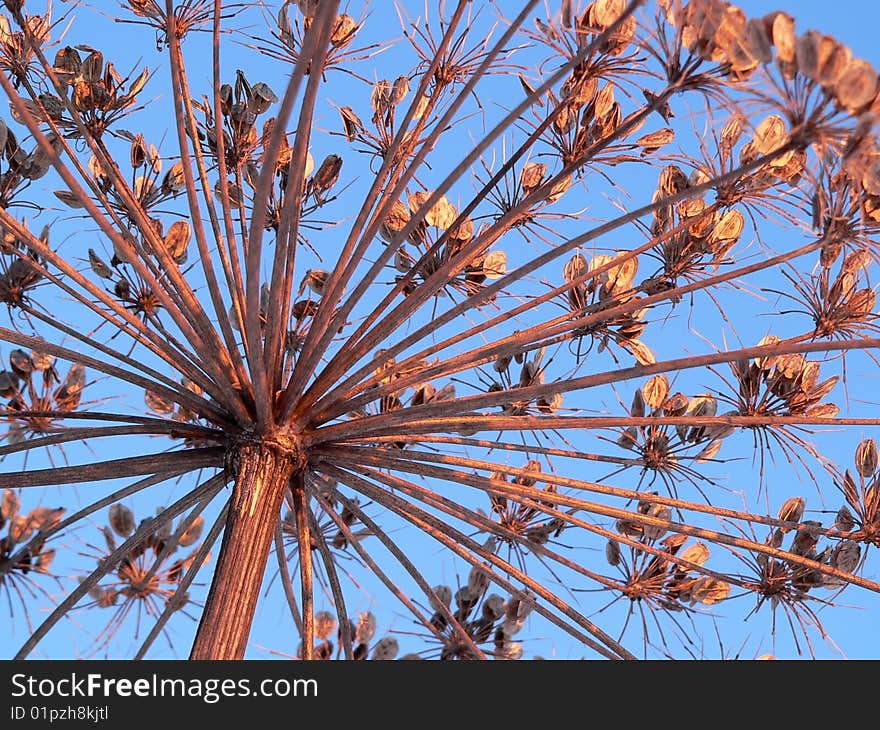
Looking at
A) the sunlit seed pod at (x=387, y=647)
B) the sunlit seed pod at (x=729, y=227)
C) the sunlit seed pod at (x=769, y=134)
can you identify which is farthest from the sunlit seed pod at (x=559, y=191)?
the sunlit seed pod at (x=387, y=647)

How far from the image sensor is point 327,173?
7578 millimetres

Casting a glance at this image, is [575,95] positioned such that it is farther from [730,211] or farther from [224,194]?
[224,194]

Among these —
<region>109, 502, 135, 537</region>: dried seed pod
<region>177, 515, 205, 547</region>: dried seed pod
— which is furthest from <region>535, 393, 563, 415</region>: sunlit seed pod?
<region>109, 502, 135, 537</region>: dried seed pod

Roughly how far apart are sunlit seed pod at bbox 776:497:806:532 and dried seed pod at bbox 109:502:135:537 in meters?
4.18

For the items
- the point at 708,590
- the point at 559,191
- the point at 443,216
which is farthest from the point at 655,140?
the point at 708,590

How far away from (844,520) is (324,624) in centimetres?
380

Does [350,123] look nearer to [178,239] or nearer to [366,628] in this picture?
[178,239]

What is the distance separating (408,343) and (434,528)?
1350 mm

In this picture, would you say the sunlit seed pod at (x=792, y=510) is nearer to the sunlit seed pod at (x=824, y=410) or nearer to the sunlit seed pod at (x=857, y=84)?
the sunlit seed pod at (x=824, y=410)

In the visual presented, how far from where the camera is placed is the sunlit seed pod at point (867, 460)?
23.4 ft

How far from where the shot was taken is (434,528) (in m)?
7.09

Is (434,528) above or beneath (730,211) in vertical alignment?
beneath

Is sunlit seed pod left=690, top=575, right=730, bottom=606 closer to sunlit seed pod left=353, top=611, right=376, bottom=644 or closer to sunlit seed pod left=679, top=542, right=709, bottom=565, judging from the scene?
sunlit seed pod left=679, top=542, right=709, bottom=565
